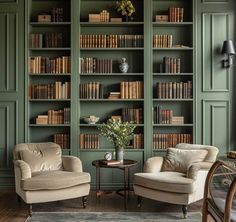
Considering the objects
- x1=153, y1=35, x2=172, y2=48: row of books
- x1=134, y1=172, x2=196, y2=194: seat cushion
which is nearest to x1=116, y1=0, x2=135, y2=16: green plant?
x1=153, y1=35, x2=172, y2=48: row of books

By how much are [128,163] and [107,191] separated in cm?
72

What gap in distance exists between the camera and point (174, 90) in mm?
5477

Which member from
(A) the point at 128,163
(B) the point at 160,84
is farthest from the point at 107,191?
(B) the point at 160,84

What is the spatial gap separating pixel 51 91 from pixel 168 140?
6.34ft

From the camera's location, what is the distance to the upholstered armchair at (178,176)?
4.19 m

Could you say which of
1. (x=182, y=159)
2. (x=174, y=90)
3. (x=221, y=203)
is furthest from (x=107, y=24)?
(x=221, y=203)

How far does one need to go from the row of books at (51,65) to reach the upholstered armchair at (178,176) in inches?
76.7

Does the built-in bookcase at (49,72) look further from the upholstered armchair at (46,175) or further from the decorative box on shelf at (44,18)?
the upholstered armchair at (46,175)

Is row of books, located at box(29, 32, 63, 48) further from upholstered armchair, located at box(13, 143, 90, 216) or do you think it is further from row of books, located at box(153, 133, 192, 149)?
row of books, located at box(153, 133, 192, 149)

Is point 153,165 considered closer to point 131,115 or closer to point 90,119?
point 131,115

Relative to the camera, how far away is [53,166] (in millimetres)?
4961

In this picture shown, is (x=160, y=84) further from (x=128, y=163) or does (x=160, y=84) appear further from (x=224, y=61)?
(x=128, y=163)

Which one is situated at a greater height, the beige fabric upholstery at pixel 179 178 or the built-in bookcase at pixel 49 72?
the built-in bookcase at pixel 49 72

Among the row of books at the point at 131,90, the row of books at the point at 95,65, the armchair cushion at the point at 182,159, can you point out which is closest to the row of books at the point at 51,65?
the row of books at the point at 95,65
